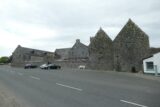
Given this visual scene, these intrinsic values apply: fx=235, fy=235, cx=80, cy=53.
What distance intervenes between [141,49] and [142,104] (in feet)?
131

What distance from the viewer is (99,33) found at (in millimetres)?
58500

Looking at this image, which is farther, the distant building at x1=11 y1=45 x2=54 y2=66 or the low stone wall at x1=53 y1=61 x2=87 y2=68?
the distant building at x1=11 y1=45 x2=54 y2=66

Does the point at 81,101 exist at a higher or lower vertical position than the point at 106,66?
lower

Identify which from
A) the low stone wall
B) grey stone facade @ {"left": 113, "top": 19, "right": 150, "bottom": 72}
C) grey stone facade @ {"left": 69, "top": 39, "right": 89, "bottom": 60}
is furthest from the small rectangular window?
grey stone facade @ {"left": 69, "top": 39, "right": 89, "bottom": 60}

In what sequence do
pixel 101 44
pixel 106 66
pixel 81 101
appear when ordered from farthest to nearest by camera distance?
pixel 101 44, pixel 106 66, pixel 81 101

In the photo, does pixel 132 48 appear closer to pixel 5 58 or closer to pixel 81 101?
pixel 81 101

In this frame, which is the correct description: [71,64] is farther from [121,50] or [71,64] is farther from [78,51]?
[78,51]

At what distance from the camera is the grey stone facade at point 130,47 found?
4828 centimetres

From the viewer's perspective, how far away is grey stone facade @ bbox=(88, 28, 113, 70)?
175 feet

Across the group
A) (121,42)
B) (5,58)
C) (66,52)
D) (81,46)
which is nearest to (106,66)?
(121,42)

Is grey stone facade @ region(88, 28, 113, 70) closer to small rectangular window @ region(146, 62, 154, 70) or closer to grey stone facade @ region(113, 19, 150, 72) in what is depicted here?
grey stone facade @ region(113, 19, 150, 72)

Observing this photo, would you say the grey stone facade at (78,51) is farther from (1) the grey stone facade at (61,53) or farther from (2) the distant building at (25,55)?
(2) the distant building at (25,55)

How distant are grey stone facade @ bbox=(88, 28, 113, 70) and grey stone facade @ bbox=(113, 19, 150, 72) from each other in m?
2.44

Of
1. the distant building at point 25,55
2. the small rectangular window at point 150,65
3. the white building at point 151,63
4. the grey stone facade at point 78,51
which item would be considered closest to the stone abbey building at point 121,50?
the white building at point 151,63
